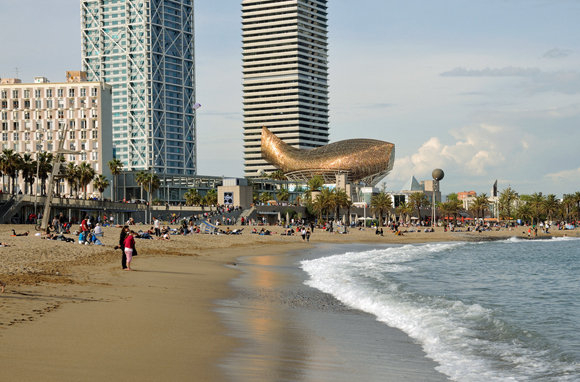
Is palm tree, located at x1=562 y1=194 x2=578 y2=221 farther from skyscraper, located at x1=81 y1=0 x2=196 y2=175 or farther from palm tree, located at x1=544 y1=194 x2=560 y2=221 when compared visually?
skyscraper, located at x1=81 y1=0 x2=196 y2=175

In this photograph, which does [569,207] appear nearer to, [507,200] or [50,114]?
[507,200]

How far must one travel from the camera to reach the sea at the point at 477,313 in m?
10.4

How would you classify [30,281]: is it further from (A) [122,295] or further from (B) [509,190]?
(B) [509,190]

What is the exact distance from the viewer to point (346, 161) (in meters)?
175

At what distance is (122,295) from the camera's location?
14.5 metres

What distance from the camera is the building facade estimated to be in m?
131

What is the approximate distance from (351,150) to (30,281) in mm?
163132

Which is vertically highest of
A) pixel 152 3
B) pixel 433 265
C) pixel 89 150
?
pixel 152 3

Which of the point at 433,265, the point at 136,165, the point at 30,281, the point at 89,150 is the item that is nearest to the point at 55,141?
the point at 89,150

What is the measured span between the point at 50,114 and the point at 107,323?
12966 centimetres

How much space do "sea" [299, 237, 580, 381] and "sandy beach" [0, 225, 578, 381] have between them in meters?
3.66

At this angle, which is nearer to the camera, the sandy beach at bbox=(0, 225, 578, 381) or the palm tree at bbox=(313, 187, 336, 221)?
the sandy beach at bbox=(0, 225, 578, 381)

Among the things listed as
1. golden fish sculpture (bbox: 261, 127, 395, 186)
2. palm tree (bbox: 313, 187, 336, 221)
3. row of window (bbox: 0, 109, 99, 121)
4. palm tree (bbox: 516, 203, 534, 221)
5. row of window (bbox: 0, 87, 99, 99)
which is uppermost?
row of window (bbox: 0, 87, 99, 99)

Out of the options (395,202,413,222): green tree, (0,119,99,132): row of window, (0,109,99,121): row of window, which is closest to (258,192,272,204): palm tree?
(395,202,413,222): green tree
